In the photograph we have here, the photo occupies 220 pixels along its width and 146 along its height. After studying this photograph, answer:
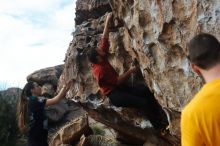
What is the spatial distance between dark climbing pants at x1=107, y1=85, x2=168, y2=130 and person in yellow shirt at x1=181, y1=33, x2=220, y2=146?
18.5 feet

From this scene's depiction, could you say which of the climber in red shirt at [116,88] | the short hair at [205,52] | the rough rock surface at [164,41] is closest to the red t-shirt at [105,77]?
the climber in red shirt at [116,88]

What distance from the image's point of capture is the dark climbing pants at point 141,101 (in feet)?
29.4

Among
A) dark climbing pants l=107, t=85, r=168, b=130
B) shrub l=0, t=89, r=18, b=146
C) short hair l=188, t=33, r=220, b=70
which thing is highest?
short hair l=188, t=33, r=220, b=70

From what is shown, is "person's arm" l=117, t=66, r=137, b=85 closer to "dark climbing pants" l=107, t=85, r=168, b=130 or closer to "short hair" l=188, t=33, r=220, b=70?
"dark climbing pants" l=107, t=85, r=168, b=130

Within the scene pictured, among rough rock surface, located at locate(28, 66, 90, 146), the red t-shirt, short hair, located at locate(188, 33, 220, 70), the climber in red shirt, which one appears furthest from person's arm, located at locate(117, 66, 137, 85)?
rough rock surface, located at locate(28, 66, 90, 146)

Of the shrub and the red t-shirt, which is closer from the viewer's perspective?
the red t-shirt

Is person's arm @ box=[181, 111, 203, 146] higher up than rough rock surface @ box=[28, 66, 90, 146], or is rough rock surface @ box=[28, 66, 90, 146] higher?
person's arm @ box=[181, 111, 203, 146]

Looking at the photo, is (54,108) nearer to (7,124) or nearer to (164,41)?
(7,124)

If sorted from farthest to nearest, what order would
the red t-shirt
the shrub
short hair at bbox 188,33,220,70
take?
A: the shrub, the red t-shirt, short hair at bbox 188,33,220,70

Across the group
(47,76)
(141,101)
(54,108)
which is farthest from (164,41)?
(54,108)

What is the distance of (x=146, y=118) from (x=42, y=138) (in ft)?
7.74

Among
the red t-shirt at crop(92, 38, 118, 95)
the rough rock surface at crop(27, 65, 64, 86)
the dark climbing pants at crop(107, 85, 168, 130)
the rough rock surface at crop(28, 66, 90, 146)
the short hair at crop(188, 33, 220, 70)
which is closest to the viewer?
the short hair at crop(188, 33, 220, 70)

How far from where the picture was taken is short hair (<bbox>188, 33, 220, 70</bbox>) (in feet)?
10.8

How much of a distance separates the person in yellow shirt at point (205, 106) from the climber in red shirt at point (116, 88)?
5.57 metres
